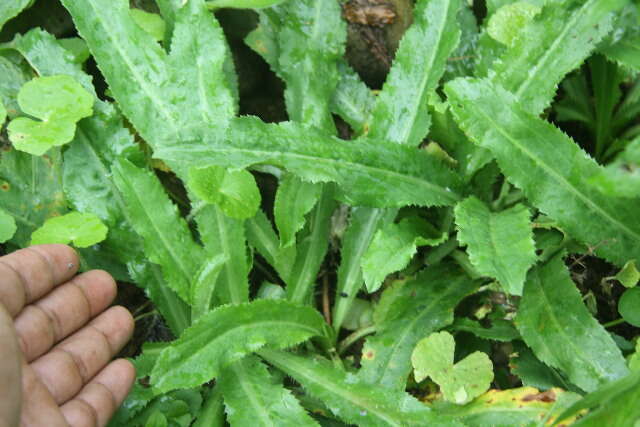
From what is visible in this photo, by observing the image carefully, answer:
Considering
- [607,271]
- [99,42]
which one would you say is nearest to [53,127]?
[99,42]

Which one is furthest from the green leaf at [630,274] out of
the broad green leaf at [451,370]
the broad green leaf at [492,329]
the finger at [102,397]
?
the finger at [102,397]

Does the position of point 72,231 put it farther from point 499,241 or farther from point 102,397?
point 499,241

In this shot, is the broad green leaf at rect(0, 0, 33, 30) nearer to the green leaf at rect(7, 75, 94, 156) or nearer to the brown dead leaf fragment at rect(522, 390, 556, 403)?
the green leaf at rect(7, 75, 94, 156)

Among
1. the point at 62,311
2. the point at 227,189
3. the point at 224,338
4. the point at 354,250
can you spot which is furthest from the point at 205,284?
the point at 354,250

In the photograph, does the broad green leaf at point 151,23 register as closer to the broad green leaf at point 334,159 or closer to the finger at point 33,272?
the broad green leaf at point 334,159

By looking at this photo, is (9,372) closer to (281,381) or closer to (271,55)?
(281,381)

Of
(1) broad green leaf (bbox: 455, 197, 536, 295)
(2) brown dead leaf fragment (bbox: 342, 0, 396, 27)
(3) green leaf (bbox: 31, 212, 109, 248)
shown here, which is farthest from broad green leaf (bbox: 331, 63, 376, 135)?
(3) green leaf (bbox: 31, 212, 109, 248)

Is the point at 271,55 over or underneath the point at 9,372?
over
